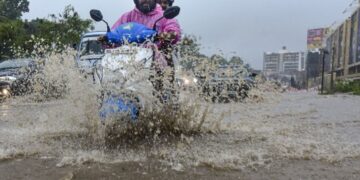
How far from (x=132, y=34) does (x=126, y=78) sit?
68 cm

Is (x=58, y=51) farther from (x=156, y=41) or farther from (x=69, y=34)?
(x=69, y=34)

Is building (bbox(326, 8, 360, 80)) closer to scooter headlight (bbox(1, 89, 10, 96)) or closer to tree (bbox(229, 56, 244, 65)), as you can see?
scooter headlight (bbox(1, 89, 10, 96))

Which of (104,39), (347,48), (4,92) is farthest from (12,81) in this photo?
(347,48)

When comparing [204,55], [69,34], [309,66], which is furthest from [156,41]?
[309,66]

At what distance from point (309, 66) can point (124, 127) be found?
165ft

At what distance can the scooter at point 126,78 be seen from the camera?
4.18 metres

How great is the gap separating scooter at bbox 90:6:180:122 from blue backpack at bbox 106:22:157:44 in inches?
3.4

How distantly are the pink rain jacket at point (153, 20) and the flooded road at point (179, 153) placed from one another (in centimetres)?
95

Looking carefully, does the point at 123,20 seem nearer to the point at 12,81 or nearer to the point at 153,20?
the point at 153,20

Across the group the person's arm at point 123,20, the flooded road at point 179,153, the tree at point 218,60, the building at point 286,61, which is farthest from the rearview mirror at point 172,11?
the building at point 286,61

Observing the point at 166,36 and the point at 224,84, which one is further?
the point at 224,84

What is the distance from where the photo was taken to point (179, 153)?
4.13 meters

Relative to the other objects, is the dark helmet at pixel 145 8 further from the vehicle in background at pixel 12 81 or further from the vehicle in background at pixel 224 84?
the vehicle in background at pixel 12 81

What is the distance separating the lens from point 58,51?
18.2 feet
